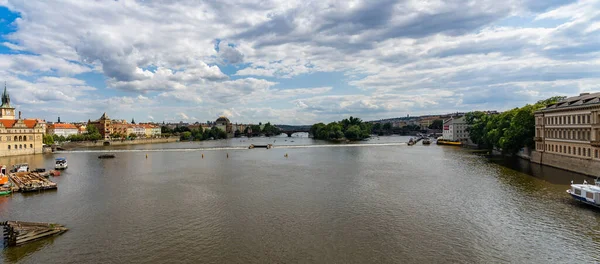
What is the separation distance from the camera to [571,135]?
1581 inches

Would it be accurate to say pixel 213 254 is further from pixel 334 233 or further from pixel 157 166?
pixel 157 166

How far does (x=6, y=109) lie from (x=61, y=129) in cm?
5798

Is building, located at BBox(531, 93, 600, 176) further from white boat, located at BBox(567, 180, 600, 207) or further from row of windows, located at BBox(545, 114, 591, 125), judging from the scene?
white boat, located at BBox(567, 180, 600, 207)

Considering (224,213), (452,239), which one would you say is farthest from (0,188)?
(452,239)

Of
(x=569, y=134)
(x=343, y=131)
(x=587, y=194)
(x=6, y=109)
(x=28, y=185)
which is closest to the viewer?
(x=587, y=194)

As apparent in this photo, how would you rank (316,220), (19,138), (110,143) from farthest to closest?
(110,143)
(19,138)
(316,220)

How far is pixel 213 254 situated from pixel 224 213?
7.49 m

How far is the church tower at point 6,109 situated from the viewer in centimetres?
8581

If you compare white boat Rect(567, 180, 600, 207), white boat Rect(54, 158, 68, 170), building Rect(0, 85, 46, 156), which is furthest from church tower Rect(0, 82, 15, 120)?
white boat Rect(567, 180, 600, 207)

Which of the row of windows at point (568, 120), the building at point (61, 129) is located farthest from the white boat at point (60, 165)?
the building at point (61, 129)

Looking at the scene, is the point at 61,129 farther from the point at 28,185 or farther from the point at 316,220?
the point at 316,220

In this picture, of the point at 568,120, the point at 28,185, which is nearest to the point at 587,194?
the point at 568,120

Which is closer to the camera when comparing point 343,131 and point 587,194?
point 587,194

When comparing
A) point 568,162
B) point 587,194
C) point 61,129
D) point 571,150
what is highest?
point 61,129
